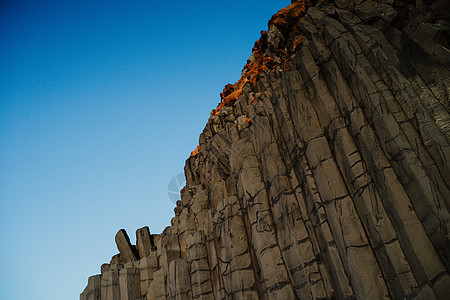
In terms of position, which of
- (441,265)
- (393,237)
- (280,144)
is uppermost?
(280,144)

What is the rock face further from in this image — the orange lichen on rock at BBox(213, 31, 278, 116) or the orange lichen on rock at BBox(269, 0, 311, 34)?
the orange lichen on rock at BBox(269, 0, 311, 34)

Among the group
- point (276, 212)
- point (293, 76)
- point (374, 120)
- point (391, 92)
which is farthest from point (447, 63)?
point (276, 212)

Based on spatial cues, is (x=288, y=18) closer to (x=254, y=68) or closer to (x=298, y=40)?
(x=298, y=40)

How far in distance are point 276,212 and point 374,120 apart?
16.9 feet

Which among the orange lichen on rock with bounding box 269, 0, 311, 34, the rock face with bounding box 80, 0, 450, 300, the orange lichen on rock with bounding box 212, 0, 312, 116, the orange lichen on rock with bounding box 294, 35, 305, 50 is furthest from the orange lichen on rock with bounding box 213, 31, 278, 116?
the rock face with bounding box 80, 0, 450, 300

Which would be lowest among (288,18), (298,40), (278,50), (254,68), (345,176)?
(345,176)

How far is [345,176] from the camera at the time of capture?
1020cm

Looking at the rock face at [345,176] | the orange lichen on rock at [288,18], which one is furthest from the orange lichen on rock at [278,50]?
the rock face at [345,176]

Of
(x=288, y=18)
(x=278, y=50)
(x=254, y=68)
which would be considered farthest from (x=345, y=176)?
(x=288, y=18)

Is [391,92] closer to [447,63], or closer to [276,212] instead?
[447,63]

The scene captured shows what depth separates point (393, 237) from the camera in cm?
845

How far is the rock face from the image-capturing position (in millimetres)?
8297

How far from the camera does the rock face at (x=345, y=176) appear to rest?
830cm

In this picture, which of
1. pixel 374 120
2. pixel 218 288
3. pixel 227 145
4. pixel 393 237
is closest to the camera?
pixel 393 237
